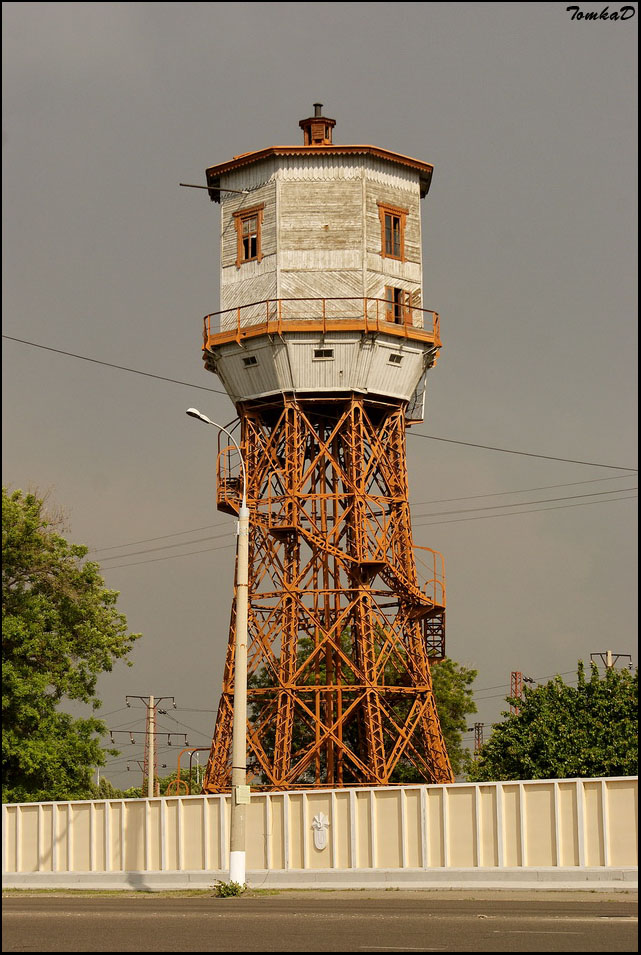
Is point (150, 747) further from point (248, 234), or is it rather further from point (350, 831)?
point (350, 831)

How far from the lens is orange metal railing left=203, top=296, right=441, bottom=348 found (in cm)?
5059

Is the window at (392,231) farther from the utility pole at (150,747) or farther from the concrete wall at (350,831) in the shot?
the utility pole at (150,747)

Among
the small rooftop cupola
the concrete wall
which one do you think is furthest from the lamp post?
the small rooftop cupola

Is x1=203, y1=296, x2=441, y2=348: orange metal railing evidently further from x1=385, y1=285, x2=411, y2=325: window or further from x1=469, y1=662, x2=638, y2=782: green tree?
x1=469, y1=662, x2=638, y2=782: green tree

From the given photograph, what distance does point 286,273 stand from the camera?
51.4 m

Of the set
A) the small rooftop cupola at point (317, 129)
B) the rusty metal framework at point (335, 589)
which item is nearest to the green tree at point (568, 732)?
the rusty metal framework at point (335, 589)

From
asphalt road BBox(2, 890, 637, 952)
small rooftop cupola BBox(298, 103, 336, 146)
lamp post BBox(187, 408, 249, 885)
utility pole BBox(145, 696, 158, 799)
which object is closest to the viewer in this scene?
asphalt road BBox(2, 890, 637, 952)

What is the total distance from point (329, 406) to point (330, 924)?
32592 mm

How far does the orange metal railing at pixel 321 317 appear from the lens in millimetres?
50594

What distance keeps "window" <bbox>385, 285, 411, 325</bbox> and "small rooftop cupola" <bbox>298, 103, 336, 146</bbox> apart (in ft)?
21.4

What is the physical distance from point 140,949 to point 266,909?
7.85 meters

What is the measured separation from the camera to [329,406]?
52.6 meters

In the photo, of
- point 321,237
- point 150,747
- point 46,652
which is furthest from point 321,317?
point 150,747

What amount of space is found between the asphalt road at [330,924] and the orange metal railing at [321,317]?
24.8 meters
